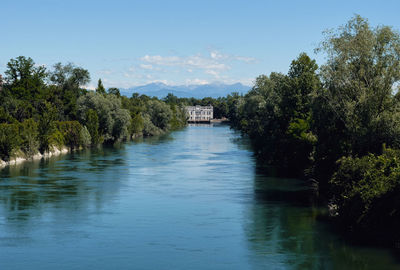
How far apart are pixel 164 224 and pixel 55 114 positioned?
45.6 metres

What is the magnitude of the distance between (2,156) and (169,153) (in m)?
24.1

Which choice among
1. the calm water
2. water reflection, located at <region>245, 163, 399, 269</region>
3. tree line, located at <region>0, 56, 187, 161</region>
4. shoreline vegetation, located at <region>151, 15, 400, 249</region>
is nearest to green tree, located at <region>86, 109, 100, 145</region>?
tree line, located at <region>0, 56, 187, 161</region>

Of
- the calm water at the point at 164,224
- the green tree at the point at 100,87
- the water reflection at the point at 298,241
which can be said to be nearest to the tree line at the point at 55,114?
the green tree at the point at 100,87

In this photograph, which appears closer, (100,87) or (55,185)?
(55,185)

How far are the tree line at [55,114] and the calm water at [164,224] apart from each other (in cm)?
1177

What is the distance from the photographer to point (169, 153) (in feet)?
234

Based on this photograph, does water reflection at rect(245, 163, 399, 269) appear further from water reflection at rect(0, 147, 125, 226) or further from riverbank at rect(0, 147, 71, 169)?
riverbank at rect(0, 147, 71, 169)

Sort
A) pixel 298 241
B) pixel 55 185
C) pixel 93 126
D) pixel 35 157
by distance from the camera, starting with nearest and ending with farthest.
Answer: pixel 298 241 → pixel 55 185 → pixel 35 157 → pixel 93 126

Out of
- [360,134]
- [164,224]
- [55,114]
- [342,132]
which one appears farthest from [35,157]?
[360,134]

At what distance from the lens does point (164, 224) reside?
94.4ft

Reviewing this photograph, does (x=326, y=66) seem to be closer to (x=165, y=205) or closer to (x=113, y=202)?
(x=165, y=205)

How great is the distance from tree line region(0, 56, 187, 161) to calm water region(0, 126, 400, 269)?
11.8 meters

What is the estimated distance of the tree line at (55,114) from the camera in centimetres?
6031

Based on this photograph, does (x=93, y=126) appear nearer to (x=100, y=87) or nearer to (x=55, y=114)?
(x=55, y=114)
